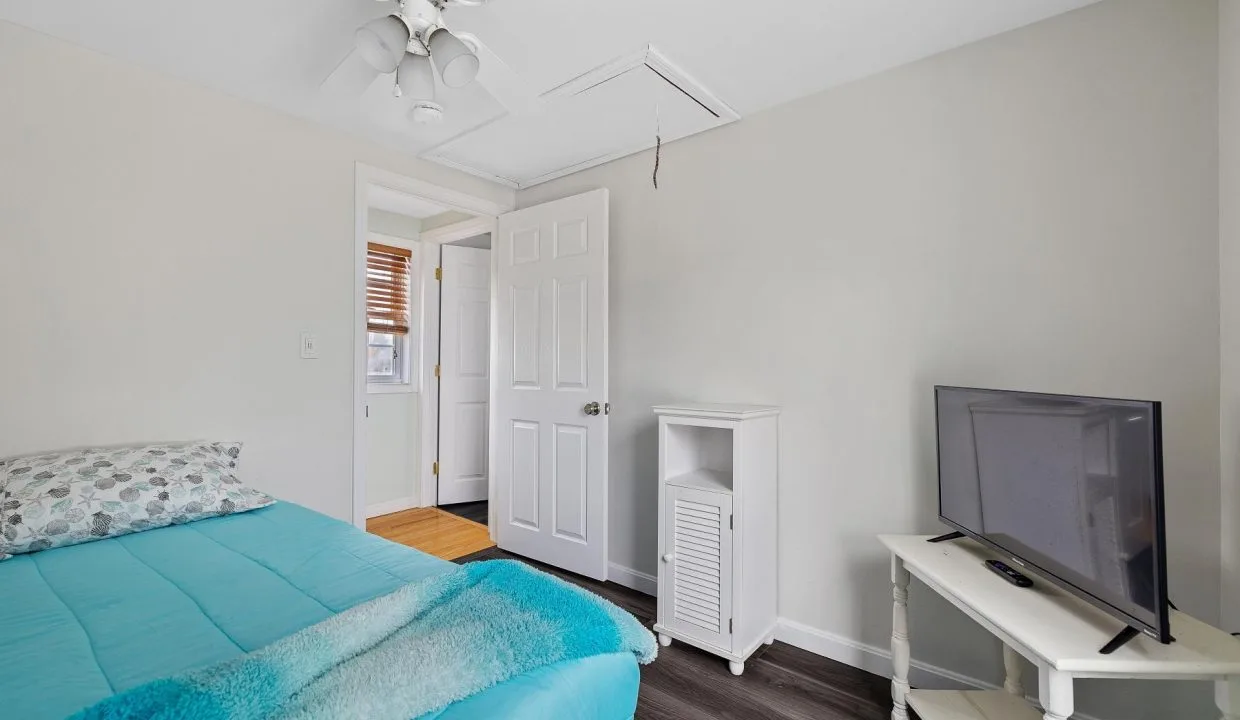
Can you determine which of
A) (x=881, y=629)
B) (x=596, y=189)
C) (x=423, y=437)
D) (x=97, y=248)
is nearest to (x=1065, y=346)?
(x=881, y=629)

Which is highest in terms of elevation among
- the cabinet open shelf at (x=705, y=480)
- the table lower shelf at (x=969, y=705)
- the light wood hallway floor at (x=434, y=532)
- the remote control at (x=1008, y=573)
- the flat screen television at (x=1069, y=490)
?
the flat screen television at (x=1069, y=490)

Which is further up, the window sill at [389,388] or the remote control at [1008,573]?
the window sill at [389,388]

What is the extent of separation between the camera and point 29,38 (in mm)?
1799

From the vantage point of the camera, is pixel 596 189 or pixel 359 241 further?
pixel 596 189

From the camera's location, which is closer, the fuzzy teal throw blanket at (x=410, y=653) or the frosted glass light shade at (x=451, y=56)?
the fuzzy teal throw blanket at (x=410, y=653)

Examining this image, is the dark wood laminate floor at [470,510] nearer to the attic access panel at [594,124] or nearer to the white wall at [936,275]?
the white wall at [936,275]

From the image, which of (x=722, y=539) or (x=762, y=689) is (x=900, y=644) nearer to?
(x=762, y=689)

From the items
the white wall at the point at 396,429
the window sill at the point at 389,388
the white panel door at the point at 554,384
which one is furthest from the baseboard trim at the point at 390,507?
the white panel door at the point at 554,384

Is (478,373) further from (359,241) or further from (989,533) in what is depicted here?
(989,533)

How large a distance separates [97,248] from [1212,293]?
12.1ft

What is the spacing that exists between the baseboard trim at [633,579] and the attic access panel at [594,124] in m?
2.27

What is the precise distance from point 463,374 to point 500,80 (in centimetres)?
299

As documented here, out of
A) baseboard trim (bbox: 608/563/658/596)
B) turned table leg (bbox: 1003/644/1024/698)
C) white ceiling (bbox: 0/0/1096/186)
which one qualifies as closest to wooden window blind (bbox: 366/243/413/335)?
white ceiling (bbox: 0/0/1096/186)

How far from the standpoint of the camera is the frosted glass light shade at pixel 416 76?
4.71 feet
